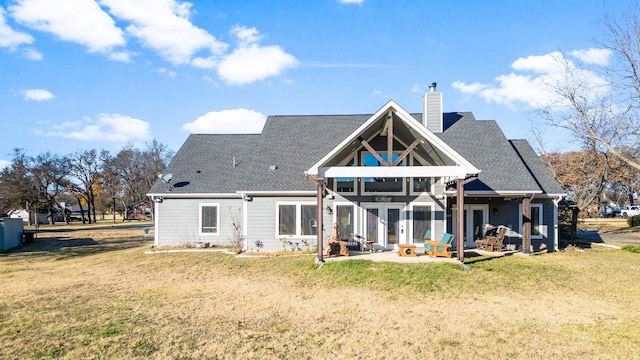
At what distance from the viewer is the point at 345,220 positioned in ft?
53.3

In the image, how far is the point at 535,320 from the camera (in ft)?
25.7

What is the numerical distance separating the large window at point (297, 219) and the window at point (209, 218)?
3.84 metres

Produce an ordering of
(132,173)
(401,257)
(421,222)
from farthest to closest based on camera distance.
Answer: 1. (132,173)
2. (421,222)
3. (401,257)

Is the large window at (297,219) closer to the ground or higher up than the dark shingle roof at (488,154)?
closer to the ground

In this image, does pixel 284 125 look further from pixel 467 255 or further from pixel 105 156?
pixel 105 156

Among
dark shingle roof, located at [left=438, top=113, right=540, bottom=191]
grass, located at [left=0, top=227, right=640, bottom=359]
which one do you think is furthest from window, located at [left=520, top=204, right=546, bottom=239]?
grass, located at [left=0, top=227, right=640, bottom=359]

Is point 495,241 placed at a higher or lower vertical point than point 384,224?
lower

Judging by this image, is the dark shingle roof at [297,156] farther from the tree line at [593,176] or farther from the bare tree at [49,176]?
the bare tree at [49,176]

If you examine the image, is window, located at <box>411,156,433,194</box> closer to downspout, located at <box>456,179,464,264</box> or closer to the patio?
the patio

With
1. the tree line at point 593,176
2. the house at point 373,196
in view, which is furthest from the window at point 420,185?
the tree line at point 593,176

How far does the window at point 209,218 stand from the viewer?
61.2 ft

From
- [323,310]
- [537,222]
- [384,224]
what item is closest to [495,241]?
[537,222]

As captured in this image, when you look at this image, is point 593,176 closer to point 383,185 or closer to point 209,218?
point 383,185

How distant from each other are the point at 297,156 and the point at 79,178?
47220mm
